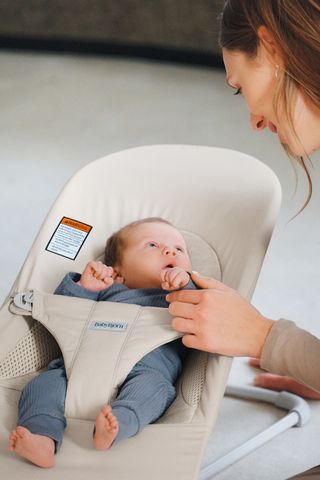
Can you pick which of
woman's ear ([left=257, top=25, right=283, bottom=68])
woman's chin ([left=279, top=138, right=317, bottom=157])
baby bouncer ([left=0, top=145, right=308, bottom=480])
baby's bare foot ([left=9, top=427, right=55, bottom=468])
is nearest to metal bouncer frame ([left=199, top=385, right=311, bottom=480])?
baby bouncer ([left=0, top=145, right=308, bottom=480])

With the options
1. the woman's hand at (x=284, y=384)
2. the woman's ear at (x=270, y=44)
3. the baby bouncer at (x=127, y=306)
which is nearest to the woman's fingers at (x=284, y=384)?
the woman's hand at (x=284, y=384)

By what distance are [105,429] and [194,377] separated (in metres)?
0.26

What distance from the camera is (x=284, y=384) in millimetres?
2295

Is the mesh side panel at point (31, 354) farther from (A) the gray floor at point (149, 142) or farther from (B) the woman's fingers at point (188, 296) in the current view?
(A) the gray floor at point (149, 142)

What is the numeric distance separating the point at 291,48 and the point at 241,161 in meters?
0.71

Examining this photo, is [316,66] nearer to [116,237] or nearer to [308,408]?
[116,237]

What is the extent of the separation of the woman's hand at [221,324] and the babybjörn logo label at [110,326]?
0.11m

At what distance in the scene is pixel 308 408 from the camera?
2201 mm

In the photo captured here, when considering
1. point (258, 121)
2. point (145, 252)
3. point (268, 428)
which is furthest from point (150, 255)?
point (268, 428)

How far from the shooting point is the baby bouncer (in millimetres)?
1441

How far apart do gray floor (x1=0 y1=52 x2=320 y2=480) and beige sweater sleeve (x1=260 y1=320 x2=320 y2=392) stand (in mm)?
574

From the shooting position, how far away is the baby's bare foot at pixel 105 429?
1412mm

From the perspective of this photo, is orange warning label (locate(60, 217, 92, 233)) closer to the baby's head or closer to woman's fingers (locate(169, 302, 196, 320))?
the baby's head

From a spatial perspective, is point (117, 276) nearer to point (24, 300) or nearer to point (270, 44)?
point (24, 300)
